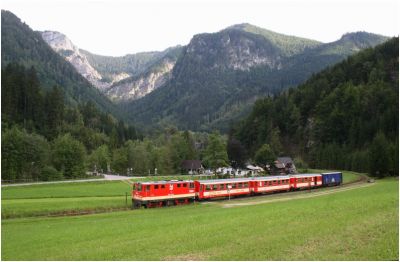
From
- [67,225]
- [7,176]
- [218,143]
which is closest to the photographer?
[67,225]

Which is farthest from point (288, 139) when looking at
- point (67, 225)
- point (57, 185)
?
point (67, 225)

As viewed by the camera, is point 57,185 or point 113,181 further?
point 113,181

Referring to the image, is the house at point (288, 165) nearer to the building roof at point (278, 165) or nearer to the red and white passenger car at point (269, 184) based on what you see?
the building roof at point (278, 165)

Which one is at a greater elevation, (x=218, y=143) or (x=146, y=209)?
(x=218, y=143)

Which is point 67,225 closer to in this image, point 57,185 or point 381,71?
point 57,185

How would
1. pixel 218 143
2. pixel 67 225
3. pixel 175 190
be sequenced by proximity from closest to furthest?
pixel 67 225
pixel 175 190
pixel 218 143

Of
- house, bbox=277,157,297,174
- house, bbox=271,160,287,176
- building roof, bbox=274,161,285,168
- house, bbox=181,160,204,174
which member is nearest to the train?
house, bbox=277,157,297,174

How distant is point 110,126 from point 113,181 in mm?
93899

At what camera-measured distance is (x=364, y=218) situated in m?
25.9

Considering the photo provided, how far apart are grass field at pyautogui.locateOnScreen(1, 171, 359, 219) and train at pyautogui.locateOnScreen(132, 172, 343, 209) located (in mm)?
3072

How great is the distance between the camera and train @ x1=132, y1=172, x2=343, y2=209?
46.5 m

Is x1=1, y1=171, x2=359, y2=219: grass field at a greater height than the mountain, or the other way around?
the mountain

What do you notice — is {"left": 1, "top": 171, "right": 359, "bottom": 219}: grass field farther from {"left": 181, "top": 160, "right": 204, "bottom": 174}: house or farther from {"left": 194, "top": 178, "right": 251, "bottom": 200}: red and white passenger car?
{"left": 181, "top": 160, "right": 204, "bottom": 174}: house

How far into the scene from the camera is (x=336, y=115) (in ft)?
455
